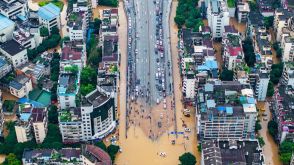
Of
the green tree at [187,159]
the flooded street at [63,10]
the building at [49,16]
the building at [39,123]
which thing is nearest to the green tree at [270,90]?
the green tree at [187,159]

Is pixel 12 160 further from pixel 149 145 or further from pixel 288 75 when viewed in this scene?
pixel 288 75

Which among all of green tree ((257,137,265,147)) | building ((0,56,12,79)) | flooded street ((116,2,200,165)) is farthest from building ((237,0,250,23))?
building ((0,56,12,79))

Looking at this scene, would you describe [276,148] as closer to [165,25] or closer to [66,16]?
[165,25]

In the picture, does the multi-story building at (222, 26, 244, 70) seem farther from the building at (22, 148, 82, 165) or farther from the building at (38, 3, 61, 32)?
the building at (22, 148, 82, 165)

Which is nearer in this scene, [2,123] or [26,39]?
[2,123]

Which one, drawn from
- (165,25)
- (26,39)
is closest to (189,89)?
(165,25)

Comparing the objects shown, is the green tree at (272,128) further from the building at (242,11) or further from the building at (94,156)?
the building at (242,11)

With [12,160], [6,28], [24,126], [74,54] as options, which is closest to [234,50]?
[74,54]
